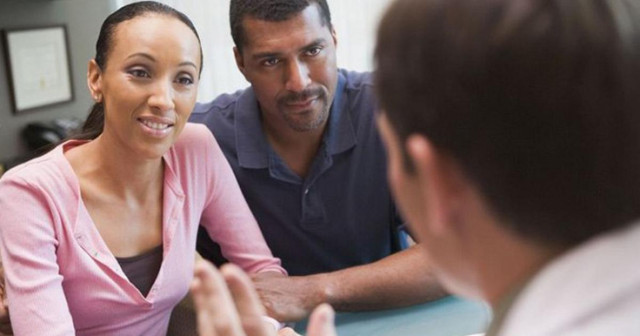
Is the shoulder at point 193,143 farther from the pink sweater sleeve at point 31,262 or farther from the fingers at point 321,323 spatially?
the fingers at point 321,323

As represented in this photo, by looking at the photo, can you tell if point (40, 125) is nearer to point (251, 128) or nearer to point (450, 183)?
point (251, 128)

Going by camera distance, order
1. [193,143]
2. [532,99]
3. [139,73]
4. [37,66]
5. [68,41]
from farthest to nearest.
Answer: [68,41], [37,66], [193,143], [139,73], [532,99]

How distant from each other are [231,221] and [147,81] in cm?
38

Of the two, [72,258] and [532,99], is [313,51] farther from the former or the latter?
[532,99]

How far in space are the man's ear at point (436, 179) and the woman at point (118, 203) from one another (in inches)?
36.1

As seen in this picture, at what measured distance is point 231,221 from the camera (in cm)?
171

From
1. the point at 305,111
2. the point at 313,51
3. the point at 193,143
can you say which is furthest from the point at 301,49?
the point at 193,143

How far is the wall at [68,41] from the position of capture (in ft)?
11.0

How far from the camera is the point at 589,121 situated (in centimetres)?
52

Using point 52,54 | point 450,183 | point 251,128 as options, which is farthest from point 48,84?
point 450,183

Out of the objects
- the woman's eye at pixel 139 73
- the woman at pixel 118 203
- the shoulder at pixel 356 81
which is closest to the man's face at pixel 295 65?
the shoulder at pixel 356 81

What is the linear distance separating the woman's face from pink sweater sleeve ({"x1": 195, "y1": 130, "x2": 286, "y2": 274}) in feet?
0.68

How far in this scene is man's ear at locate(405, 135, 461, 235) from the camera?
0.57 metres

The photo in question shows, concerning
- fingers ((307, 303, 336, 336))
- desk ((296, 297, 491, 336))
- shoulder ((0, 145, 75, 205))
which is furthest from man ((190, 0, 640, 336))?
shoulder ((0, 145, 75, 205))
